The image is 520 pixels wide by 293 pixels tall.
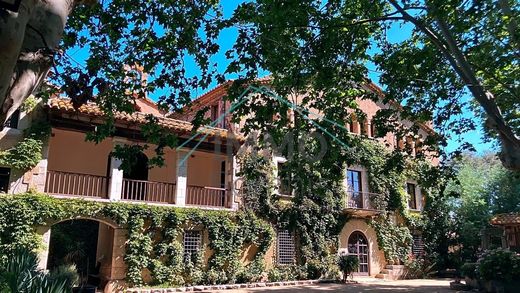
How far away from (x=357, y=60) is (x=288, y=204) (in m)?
9.37

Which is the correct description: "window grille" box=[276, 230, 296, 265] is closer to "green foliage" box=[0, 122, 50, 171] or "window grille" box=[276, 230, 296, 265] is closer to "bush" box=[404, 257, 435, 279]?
"bush" box=[404, 257, 435, 279]

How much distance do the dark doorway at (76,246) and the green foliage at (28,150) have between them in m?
3.84

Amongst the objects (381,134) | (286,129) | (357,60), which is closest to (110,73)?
(286,129)

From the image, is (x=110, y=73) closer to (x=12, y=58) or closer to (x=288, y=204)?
(x=12, y=58)

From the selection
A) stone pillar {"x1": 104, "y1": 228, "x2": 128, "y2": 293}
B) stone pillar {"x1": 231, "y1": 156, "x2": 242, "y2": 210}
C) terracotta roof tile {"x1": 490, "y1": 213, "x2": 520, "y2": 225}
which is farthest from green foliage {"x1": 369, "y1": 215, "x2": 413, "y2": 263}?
stone pillar {"x1": 104, "y1": 228, "x2": 128, "y2": 293}

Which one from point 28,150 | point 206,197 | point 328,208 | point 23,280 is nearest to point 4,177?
point 28,150

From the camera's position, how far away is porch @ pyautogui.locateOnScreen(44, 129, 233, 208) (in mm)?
14000

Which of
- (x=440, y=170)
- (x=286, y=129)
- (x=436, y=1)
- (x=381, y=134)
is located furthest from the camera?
(x=440, y=170)

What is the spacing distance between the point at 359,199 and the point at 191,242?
896 centimetres

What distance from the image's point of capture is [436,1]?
6293 millimetres

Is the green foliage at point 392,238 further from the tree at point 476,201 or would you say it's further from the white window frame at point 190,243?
the white window frame at point 190,243

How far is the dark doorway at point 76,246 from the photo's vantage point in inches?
584

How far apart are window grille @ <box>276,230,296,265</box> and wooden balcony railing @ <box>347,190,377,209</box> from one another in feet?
12.6

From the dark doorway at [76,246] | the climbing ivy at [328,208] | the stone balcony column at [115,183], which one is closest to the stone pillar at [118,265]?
the stone balcony column at [115,183]
